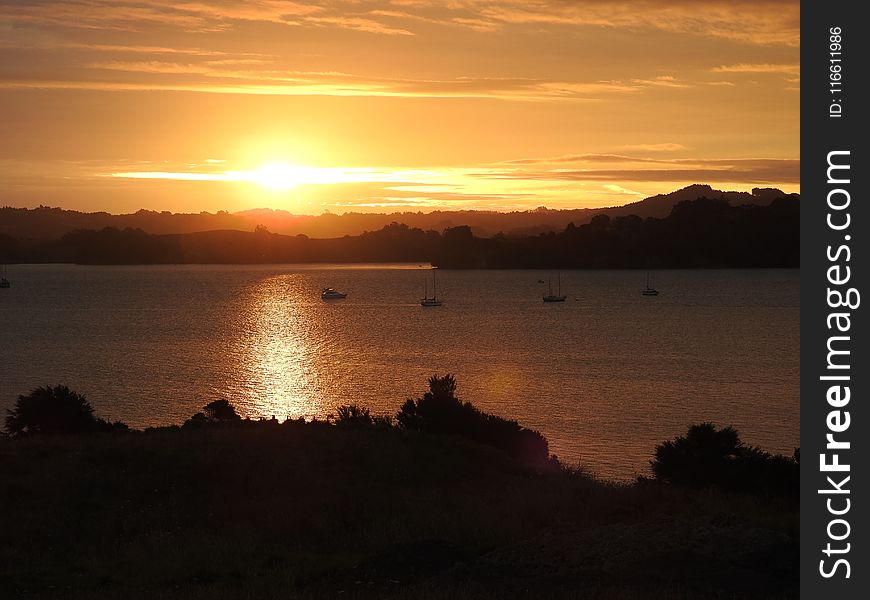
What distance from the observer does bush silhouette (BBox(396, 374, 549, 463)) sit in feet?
111

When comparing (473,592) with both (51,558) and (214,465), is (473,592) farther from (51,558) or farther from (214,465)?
(214,465)

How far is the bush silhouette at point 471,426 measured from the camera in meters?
33.7

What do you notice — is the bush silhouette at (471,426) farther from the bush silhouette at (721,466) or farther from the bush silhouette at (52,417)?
the bush silhouette at (52,417)

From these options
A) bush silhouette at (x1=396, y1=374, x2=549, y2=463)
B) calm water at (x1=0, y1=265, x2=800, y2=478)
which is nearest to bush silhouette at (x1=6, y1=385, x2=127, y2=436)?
bush silhouette at (x1=396, y1=374, x2=549, y2=463)

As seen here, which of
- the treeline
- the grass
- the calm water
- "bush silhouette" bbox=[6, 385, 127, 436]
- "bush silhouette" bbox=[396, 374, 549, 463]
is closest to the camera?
the grass

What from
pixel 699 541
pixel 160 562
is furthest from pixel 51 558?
pixel 699 541

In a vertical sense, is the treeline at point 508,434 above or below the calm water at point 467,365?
above

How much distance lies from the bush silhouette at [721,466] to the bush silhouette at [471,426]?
521cm

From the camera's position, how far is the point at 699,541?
1633cm

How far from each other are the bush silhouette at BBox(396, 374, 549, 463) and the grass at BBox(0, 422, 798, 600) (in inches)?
199

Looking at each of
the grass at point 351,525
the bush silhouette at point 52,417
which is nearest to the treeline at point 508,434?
the bush silhouette at point 52,417

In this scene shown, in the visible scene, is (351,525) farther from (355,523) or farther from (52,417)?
(52,417)

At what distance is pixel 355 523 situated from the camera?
65.4 feet

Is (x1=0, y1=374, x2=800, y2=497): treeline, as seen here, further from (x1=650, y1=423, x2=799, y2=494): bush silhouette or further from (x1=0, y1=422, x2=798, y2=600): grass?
(x1=0, y1=422, x2=798, y2=600): grass
